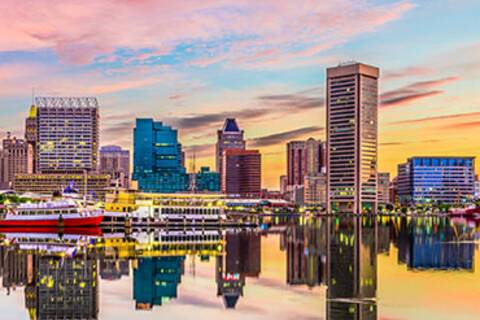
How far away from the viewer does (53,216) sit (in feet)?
446

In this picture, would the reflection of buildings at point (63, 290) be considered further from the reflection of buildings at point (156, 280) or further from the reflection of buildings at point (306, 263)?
the reflection of buildings at point (306, 263)

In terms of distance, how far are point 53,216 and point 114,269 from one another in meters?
71.9

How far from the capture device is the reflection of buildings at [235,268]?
5462cm

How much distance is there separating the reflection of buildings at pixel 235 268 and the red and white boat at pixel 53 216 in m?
43.0

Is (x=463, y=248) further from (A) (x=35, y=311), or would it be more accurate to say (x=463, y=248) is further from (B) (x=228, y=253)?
(A) (x=35, y=311)

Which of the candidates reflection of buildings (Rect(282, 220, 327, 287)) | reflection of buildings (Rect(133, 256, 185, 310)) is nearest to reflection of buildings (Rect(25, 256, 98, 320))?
reflection of buildings (Rect(133, 256, 185, 310))

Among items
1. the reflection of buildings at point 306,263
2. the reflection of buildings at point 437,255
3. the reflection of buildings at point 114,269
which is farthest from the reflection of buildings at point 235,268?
the reflection of buildings at point 437,255

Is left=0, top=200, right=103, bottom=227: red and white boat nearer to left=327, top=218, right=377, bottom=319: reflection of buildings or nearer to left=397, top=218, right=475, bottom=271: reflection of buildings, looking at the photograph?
left=397, top=218, right=475, bottom=271: reflection of buildings

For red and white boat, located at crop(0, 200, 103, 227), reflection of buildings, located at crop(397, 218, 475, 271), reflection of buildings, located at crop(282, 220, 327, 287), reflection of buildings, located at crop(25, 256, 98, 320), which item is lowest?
reflection of buildings, located at crop(25, 256, 98, 320)

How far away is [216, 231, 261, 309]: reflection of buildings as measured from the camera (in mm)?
54625

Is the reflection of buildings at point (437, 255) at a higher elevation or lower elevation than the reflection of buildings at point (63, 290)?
higher

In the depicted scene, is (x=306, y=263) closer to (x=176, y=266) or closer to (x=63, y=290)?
(x=176, y=266)

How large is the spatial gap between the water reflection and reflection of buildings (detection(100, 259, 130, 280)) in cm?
9

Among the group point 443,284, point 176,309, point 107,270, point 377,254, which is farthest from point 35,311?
point 377,254
